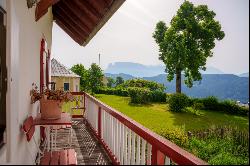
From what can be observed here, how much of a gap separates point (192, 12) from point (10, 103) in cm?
3855

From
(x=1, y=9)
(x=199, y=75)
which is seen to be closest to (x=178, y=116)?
(x=199, y=75)

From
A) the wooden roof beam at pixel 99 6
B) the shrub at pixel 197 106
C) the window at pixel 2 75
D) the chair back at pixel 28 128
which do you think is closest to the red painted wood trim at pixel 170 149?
the chair back at pixel 28 128

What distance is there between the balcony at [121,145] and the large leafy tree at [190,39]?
29.3 meters

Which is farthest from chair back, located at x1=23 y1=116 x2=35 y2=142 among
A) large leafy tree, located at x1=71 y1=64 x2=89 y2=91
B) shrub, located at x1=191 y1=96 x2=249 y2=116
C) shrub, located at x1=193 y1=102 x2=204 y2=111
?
large leafy tree, located at x1=71 y1=64 x2=89 y2=91

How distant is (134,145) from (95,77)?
132 feet

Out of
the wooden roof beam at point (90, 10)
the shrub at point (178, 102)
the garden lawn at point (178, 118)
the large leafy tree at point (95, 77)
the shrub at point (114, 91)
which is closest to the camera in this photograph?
the wooden roof beam at point (90, 10)

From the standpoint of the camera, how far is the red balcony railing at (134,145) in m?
2.13

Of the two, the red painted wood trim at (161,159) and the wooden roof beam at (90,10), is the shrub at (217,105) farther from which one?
the red painted wood trim at (161,159)

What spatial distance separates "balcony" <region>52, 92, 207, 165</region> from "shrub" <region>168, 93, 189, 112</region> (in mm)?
21722

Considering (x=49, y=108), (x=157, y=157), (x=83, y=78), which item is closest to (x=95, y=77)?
(x=83, y=78)

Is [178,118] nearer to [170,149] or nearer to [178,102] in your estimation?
[178,102]

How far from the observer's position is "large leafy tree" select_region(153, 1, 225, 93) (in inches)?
1464

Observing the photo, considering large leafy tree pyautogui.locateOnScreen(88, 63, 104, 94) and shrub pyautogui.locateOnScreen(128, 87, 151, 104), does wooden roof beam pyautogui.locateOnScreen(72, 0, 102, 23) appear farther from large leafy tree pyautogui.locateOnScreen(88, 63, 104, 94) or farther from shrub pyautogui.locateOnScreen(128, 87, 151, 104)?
large leafy tree pyautogui.locateOnScreen(88, 63, 104, 94)

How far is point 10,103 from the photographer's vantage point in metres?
2.10
